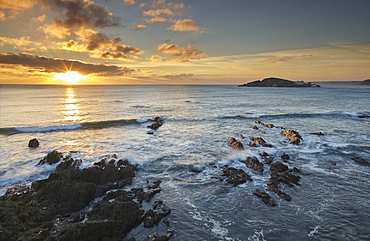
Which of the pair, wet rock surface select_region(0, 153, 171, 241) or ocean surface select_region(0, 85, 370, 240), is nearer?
wet rock surface select_region(0, 153, 171, 241)

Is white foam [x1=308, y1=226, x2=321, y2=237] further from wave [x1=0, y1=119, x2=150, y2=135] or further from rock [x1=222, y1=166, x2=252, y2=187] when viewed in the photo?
wave [x1=0, y1=119, x2=150, y2=135]

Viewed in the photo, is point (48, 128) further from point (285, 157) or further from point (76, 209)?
point (285, 157)

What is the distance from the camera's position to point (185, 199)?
14.5 m

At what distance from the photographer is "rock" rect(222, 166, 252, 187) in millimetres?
16644

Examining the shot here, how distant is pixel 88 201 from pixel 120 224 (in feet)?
13.3

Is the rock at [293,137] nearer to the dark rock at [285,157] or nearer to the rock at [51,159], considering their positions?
the dark rock at [285,157]

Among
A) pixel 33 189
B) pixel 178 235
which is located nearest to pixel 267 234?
pixel 178 235

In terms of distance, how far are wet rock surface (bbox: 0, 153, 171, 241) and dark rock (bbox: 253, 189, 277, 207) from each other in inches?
266

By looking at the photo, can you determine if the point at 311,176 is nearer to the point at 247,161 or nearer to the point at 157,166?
the point at 247,161

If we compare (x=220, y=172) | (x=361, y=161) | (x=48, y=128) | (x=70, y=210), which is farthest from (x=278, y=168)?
(x=48, y=128)

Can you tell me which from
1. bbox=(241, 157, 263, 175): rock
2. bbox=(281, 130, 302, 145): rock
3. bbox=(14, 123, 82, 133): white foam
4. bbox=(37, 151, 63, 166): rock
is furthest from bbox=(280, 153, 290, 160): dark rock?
bbox=(14, 123, 82, 133): white foam

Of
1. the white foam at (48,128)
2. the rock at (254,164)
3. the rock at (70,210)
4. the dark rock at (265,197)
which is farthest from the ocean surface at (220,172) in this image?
the rock at (70,210)

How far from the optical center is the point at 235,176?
17.4 meters

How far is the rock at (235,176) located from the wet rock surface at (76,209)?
6153 mm
